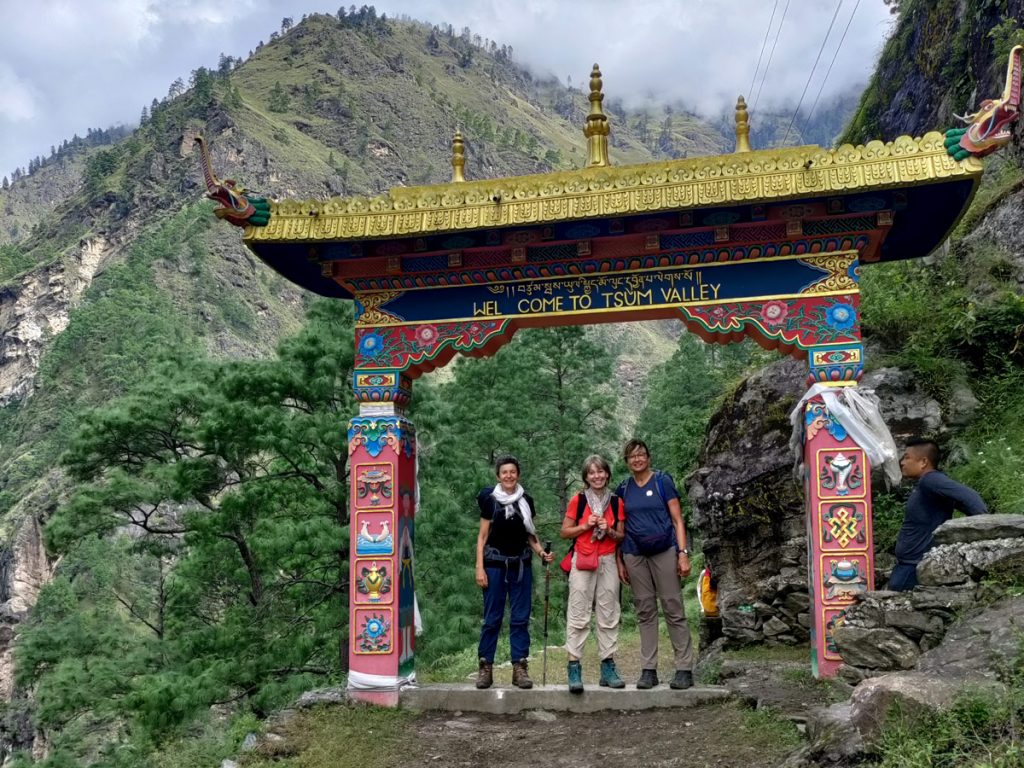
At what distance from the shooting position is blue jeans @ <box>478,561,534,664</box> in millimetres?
7105

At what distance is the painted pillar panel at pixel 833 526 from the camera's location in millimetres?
6871

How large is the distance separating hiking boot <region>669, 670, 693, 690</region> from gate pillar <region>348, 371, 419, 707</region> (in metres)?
2.21

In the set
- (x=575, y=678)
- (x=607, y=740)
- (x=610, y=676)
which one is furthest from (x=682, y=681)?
(x=607, y=740)

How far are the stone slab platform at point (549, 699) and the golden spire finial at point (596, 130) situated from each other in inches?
170

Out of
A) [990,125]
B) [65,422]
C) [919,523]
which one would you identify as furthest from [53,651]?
[65,422]

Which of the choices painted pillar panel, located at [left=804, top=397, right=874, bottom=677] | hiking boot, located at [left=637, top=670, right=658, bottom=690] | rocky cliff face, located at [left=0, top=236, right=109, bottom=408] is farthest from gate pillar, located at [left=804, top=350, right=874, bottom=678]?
rocky cliff face, located at [left=0, top=236, right=109, bottom=408]

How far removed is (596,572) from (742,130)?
3876 mm

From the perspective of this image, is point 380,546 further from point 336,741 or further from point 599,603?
point 599,603

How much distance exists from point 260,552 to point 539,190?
780 centimetres

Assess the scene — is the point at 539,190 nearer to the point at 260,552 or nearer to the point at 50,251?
the point at 260,552

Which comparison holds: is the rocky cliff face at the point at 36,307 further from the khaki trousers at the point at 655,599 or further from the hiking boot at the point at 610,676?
the khaki trousers at the point at 655,599

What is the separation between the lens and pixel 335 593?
14.2 m

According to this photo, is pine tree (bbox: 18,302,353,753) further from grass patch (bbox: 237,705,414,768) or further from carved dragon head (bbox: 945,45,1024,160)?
carved dragon head (bbox: 945,45,1024,160)

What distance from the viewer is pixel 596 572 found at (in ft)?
22.7
